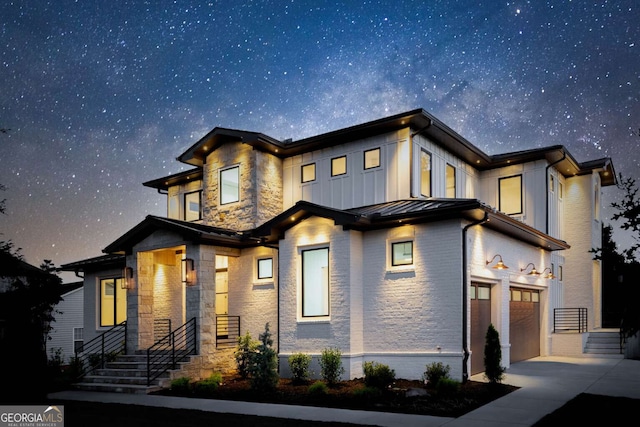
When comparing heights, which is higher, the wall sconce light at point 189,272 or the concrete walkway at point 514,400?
the wall sconce light at point 189,272

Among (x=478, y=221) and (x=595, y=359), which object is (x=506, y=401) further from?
(x=595, y=359)

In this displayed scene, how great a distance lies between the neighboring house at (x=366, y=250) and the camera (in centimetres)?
1491

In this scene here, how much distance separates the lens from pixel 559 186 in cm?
2309

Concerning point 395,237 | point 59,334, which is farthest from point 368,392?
point 59,334

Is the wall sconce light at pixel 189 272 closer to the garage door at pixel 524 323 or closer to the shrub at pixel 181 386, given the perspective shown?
the shrub at pixel 181 386

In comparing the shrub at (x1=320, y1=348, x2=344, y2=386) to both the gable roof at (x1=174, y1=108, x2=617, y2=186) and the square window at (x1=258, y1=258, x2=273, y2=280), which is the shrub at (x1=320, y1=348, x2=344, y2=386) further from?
the gable roof at (x1=174, y1=108, x2=617, y2=186)

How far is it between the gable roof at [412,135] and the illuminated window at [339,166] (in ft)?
1.81

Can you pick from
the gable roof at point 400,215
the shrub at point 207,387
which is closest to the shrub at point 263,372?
the shrub at point 207,387

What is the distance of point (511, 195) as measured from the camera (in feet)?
71.8

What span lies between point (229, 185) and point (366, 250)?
6780mm

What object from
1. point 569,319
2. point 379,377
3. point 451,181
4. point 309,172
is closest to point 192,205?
point 309,172

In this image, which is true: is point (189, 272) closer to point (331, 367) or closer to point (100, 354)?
point (100, 354)

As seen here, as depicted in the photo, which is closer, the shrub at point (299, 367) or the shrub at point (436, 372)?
the shrub at point (436, 372)

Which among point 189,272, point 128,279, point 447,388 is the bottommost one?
point 447,388
